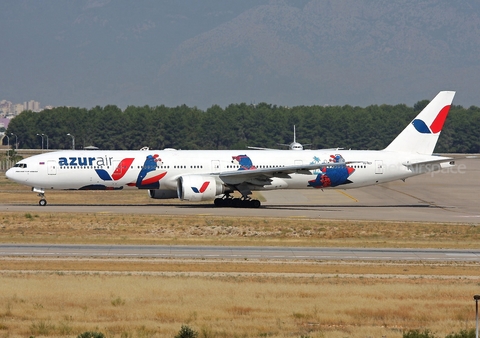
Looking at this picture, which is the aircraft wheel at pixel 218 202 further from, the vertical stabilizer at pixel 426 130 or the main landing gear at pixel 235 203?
the vertical stabilizer at pixel 426 130

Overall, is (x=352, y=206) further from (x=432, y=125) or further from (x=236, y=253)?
(x=236, y=253)

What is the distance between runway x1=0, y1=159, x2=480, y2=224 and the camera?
45531 millimetres

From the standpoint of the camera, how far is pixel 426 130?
177 ft

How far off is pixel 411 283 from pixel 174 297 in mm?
7692

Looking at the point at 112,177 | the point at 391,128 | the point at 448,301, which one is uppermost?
the point at 391,128

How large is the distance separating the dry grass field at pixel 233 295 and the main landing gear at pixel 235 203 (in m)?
15.0

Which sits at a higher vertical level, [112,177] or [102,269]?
[112,177]

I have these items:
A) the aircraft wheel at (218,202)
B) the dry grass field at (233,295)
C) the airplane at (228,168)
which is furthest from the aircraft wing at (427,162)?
the dry grass field at (233,295)

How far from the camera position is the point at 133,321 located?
19.0m

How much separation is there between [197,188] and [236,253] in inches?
671

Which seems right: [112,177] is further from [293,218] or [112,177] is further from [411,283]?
[411,283]

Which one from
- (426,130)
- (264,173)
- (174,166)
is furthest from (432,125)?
(174,166)

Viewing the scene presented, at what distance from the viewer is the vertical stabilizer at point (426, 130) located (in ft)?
176

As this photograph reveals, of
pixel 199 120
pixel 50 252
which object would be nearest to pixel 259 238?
pixel 50 252
